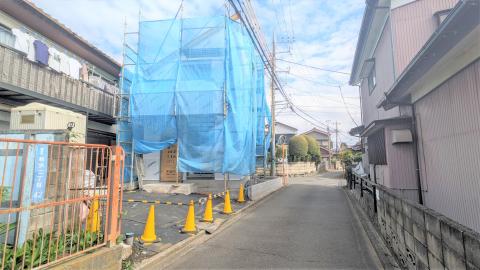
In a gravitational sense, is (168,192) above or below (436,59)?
below

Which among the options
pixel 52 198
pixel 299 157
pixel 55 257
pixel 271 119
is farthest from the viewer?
pixel 299 157

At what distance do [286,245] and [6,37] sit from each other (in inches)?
447

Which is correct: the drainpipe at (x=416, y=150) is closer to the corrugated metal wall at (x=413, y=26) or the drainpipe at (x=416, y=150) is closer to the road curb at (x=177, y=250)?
the corrugated metal wall at (x=413, y=26)

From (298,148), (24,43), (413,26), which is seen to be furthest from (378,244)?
(298,148)

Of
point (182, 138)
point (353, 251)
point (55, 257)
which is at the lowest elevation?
point (353, 251)

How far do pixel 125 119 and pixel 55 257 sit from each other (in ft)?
36.6

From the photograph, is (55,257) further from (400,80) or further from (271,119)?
(271,119)

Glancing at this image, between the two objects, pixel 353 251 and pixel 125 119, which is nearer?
pixel 353 251

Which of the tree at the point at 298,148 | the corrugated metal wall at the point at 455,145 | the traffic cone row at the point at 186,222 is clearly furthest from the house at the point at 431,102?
the tree at the point at 298,148

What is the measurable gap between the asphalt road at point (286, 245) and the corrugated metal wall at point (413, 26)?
5490 millimetres

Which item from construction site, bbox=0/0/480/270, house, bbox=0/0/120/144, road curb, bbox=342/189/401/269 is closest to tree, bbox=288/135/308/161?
construction site, bbox=0/0/480/270

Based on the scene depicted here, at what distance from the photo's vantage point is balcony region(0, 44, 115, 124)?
9.34m

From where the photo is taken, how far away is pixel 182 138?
1279 cm

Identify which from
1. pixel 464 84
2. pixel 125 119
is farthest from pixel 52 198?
pixel 125 119
